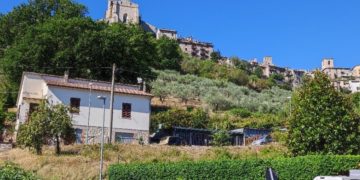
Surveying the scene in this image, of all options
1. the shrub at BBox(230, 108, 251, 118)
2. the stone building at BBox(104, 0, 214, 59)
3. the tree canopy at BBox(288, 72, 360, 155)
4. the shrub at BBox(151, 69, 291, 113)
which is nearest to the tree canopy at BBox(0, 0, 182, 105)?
the shrub at BBox(230, 108, 251, 118)

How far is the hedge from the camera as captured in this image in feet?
79.1

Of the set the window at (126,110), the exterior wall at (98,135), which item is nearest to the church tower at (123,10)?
the window at (126,110)

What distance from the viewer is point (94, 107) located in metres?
45.9

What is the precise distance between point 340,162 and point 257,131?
980 inches

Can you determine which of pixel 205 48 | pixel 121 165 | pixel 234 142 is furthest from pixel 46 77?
pixel 205 48

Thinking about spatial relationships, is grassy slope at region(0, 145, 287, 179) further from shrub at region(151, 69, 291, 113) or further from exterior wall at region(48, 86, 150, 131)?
shrub at region(151, 69, 291, 113)

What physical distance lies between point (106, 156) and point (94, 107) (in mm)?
11350

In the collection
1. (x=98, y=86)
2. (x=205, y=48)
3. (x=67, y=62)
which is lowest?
(x=98, y=86)

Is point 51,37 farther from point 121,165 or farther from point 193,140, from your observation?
point 121,165

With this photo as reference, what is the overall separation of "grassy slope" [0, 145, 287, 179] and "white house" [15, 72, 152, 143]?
714cm

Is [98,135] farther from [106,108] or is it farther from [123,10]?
[123,10]

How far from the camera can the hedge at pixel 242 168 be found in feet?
79.1

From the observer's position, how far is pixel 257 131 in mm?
48875

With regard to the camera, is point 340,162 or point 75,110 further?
point 75,110
